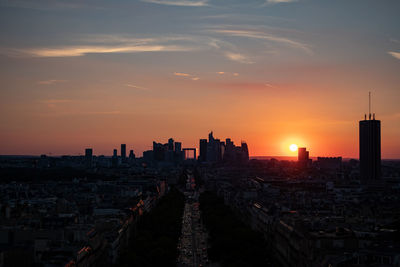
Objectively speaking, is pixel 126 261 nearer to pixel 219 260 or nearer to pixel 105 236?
pixel 105 236

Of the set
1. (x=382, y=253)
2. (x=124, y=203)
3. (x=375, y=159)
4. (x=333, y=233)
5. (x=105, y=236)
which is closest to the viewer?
(x=382, y=253)

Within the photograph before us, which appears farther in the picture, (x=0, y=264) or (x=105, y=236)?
(x=105, y=236)

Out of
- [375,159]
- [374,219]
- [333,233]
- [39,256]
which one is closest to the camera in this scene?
[39,256]

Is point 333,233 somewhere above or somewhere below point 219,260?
above

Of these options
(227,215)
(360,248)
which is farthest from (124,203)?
(360,248)

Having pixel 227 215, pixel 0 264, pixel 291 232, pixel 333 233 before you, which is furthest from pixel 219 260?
pixel 227 215

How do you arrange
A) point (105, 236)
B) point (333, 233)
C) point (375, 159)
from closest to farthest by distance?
point (333, 233) < point (105, 236) < point (375, 159)

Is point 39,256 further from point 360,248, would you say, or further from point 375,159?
point 375,159

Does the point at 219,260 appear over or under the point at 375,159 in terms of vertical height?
under

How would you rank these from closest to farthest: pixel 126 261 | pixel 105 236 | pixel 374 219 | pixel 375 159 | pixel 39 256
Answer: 1. pixel 39 256
2. pixel 126 261
3. pixel 105 236
4. pixel 374 219
5. pixel 375 159
